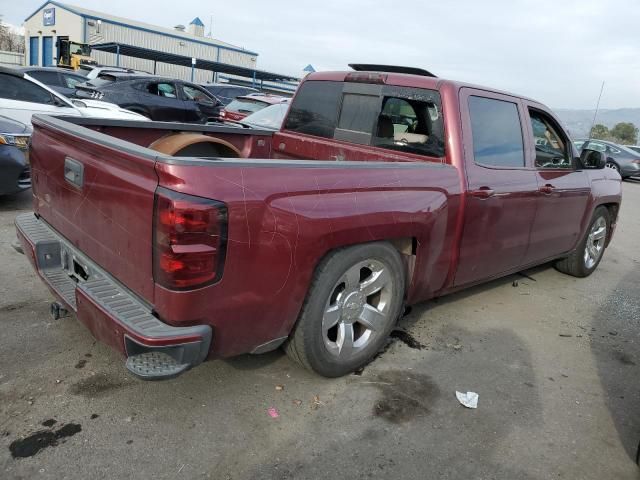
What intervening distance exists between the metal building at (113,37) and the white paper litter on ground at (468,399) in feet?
129

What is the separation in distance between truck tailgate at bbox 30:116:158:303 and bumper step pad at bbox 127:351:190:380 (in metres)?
0.25

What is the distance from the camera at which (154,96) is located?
1380 centimetres

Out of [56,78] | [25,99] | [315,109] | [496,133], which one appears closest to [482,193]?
[496,133]

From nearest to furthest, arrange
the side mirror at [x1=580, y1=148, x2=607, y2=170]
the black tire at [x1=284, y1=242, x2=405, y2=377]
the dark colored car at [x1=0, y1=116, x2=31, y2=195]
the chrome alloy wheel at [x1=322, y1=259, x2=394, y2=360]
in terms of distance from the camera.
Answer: the black tire at [x1=284, y1=242, x2=405, y2=377] < the chrome alloy wheel at [x1=322, y1=259, x2=394, y2=360] < the side mirror at [x1=580, y1=148, x2=607, y2=170] < the dark colored car at [x1=0, y1=116, x2=31, y2=195]

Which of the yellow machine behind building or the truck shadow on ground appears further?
the yellow machine behind building

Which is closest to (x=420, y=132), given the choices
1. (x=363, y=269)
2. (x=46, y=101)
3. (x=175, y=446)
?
(x=363, y=269)

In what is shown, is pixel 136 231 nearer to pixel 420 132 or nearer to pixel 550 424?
pixel 420 132

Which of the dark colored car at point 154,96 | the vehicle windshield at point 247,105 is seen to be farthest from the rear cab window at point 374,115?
the dark colored car at point 154,96

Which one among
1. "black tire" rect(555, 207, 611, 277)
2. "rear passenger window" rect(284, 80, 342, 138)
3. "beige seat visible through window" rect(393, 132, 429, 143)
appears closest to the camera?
"beige seat visible through window" rect(393, 132, 429, 143)

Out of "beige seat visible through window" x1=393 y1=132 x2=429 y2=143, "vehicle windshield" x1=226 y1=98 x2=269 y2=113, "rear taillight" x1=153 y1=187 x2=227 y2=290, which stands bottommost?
"rear taillight" x1=153 y1=187 x2=227 y2=290

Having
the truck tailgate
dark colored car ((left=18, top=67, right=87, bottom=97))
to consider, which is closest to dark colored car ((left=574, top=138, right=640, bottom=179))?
dark colored car ((left=18, top=67, right=87, bottom=97))

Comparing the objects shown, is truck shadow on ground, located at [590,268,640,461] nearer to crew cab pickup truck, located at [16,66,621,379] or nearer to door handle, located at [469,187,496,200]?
crew cab pickup truck, located at [16,66,621,379]

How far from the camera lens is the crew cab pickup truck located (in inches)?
88.5

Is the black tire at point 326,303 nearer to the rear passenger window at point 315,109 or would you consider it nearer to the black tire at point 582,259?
the rear passenger window at point 315,109
